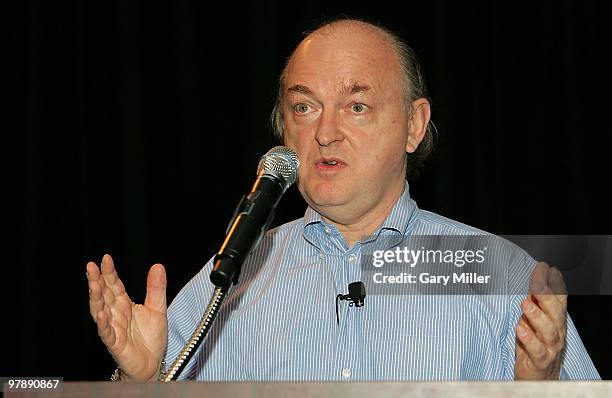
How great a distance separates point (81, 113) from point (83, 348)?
92 cm

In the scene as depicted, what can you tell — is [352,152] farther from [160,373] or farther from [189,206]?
[189,206]

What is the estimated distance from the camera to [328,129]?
83.5 inches

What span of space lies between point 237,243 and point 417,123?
121 centimetres

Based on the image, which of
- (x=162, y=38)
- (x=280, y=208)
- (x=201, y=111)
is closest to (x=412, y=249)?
(x=280, y=208)

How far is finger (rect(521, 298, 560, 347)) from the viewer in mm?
1437

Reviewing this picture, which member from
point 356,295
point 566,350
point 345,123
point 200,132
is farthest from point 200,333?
point 200,132

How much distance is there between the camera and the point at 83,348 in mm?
3170

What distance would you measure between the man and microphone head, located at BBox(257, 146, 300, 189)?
1.29 ft

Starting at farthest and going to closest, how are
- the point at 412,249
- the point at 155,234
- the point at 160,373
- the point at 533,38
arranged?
the point at 155,234 < the point at 533,38 < the point at 412,249 < the point at 160,373

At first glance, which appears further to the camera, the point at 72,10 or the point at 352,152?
the point at 72,10

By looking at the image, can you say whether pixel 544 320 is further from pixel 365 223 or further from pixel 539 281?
pixel 365 223

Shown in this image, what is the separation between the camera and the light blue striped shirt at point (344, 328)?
6.57 ft

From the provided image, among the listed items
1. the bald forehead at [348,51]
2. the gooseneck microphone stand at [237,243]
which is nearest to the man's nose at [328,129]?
the bald forehead at [348,51]

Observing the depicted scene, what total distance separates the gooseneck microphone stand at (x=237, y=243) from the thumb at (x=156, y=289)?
386 mm
